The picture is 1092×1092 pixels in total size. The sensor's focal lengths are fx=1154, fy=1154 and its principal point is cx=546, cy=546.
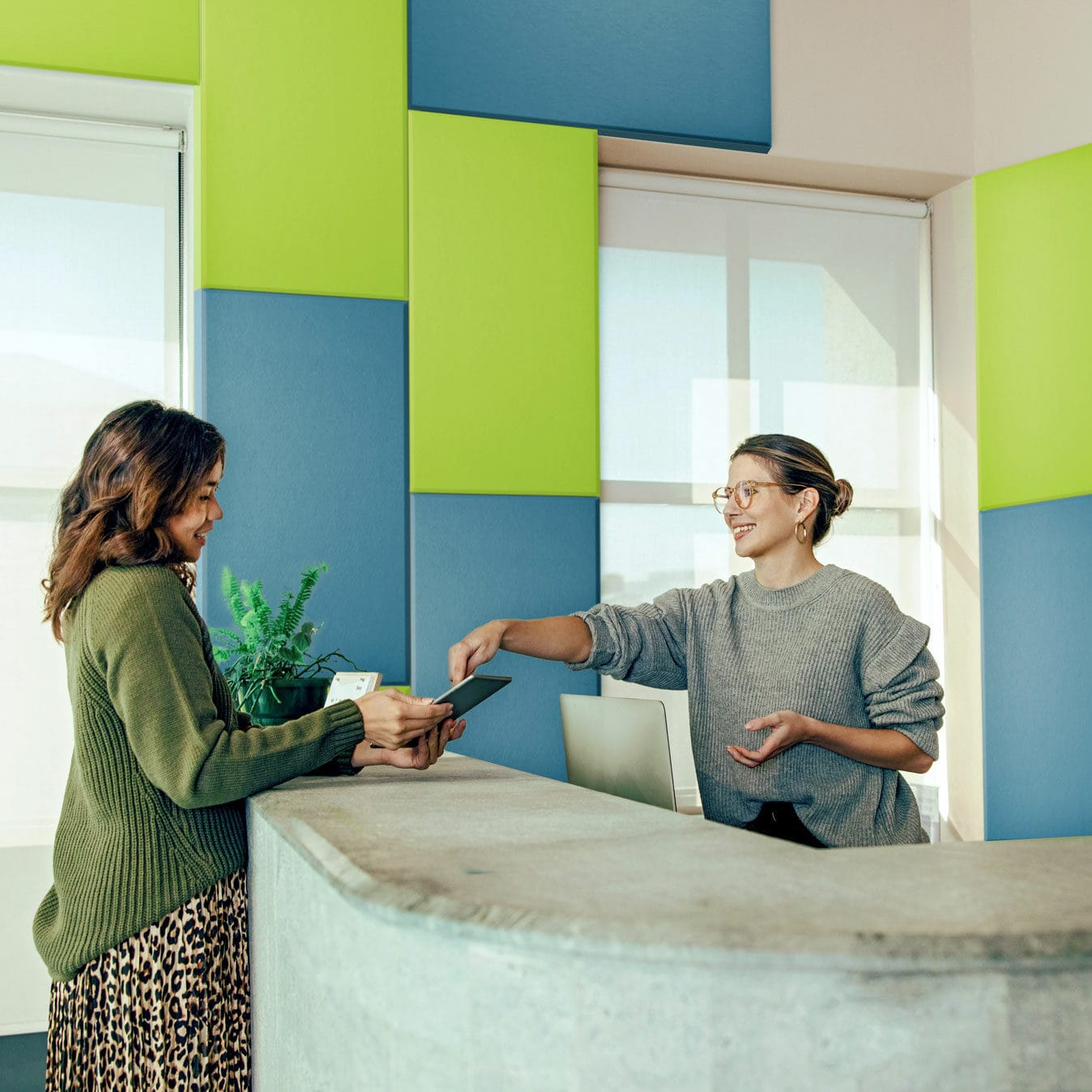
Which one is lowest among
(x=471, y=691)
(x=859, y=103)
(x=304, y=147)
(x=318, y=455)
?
(x=471, y=691)

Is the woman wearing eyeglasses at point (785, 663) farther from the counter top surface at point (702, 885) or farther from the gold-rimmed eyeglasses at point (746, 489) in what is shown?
the counter top surface at point (702, 885)

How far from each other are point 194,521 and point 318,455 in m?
1.40

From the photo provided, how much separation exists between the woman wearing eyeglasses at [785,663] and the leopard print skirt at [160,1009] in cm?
84

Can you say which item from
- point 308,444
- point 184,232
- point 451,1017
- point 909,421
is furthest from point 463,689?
point 909,421

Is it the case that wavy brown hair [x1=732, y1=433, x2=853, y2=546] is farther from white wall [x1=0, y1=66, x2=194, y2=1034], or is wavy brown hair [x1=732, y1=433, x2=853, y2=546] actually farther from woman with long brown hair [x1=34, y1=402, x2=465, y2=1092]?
white wall [x1=0, y1=66, x2=194, y2=1034]

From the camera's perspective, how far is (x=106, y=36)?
2.97m

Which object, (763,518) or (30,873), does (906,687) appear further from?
(30,873)

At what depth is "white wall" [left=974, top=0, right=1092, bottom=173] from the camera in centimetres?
348

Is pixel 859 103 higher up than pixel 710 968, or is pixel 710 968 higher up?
pixel 859 103

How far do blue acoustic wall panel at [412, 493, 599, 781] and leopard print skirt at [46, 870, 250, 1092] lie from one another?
1.51 meters

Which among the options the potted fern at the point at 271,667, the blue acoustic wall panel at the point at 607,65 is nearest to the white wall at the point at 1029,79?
the blue acoustic wall panel at the point at 607,65

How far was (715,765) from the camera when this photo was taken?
233 cm

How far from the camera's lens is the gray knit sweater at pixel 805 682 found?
221 cm

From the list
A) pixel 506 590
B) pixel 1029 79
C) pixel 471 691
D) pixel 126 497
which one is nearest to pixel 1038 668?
pixel 506 590
